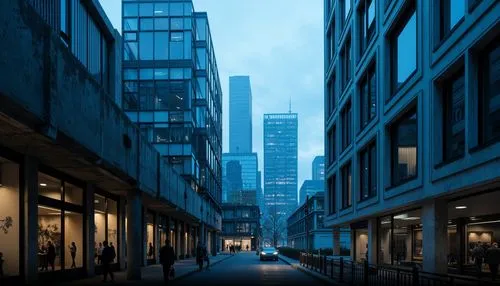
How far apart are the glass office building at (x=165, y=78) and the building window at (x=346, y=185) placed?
20259mm

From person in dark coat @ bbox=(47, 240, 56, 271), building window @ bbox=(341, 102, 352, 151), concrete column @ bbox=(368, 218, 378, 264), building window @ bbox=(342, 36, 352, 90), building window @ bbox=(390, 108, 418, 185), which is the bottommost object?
concrete column @ bbox=(368, 218, 378, 264)

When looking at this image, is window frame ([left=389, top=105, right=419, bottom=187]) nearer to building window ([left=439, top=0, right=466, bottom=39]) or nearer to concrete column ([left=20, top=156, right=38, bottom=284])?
building window ([left=439, top=0, right=466, bottom=39])

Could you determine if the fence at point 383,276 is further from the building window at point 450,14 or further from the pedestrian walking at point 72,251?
the pedestrian walking at point 72,251

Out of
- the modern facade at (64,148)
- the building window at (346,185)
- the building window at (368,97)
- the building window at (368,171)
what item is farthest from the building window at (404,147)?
the building window at (346,185)

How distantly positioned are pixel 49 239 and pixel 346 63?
23.3 m

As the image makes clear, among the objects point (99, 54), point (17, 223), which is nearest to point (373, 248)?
point (99, 54)

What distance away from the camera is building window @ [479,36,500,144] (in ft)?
48.9

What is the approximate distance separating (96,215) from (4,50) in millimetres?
18298

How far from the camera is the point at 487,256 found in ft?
72.4

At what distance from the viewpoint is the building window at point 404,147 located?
74.0 ft

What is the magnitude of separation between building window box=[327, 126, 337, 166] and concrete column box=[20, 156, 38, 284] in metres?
29.6

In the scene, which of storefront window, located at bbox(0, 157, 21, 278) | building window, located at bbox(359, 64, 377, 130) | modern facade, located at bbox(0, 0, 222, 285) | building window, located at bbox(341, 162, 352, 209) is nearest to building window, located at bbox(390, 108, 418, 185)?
building window, located at bbox(359, 64, 377, 130)

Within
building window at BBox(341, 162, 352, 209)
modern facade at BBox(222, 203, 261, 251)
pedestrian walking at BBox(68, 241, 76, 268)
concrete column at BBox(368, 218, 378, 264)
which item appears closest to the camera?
pedestrian walking at BBox(68, 241, 76, 268)

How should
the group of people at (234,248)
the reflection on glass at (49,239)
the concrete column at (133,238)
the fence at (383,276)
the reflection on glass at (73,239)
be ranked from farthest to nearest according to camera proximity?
the group of people at (234,248) < the concrete column at (133,238) < the reflection on glass at (73,239) < the reflection on glass at (49,239) < the fence at (383,276)
